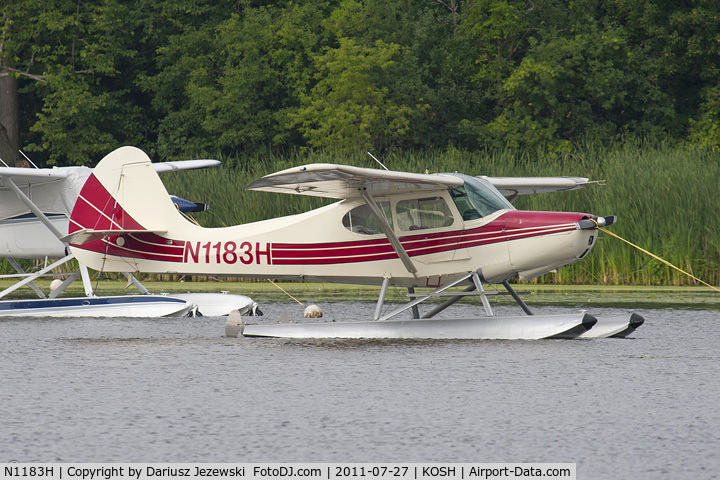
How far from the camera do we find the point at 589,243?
10258 mm

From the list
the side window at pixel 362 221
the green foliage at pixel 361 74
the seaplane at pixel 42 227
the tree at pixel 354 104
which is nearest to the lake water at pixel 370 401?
the side window at pixel 362 221

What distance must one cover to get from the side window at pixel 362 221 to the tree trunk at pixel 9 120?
23.4 meters

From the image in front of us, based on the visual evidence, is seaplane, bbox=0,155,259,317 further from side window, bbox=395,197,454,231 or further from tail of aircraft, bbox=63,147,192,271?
side window, bbox=395,197,454,231

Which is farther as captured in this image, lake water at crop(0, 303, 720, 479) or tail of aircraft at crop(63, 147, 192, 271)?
tail of aircraft at crop(63, 147, 192, 271)

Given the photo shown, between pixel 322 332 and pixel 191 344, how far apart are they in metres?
1.30

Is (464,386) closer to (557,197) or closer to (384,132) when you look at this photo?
(557,197)

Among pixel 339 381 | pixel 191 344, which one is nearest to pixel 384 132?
pixel 191 344

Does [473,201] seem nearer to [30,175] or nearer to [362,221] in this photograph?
[362,221]

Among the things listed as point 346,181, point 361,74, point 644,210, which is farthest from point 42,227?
point 361,74

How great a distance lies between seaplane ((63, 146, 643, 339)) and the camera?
10.2 meters

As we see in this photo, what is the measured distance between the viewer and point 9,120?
1288 inches
